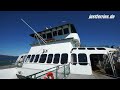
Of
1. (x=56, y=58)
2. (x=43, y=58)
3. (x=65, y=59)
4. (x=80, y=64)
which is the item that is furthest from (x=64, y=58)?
(x=43, y=58)

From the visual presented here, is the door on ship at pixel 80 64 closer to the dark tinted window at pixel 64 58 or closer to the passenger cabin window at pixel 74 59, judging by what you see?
the passenger cabin window at pixel 74 59

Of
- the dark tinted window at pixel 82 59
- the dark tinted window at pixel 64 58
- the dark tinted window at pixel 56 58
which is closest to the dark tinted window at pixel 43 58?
the dark tinted window at pixel 56 58

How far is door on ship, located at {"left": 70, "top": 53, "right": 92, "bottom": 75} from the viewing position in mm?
5363

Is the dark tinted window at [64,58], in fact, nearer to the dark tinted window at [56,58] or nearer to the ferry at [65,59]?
the ferry at [65,59]

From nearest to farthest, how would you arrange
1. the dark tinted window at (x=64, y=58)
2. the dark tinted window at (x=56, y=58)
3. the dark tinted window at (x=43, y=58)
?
the dark tinted window at (x=64, y=58) → the dark tinted window at (x=56, y=58) → the dark tinted window at (x=43, y=58)

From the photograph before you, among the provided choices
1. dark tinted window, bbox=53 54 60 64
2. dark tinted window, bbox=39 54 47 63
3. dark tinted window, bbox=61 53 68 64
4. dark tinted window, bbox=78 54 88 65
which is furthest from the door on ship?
dark tinted window, bbox=39 54 47 63

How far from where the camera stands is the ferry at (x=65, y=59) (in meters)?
5.14

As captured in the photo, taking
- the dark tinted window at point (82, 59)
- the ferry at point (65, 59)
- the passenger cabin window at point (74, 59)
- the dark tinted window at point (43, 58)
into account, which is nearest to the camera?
the ferry at point (65, 59)

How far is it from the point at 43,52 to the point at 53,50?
76 centimetres

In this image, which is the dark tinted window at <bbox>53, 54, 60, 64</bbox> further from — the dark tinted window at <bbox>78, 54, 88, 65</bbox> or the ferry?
the dark tinted window at <bbox>78, 54, 88, 65</bbox>

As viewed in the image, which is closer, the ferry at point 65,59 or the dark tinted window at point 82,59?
the ferry at point 65,59

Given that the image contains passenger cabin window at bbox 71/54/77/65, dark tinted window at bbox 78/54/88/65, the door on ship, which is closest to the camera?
the door on ship
